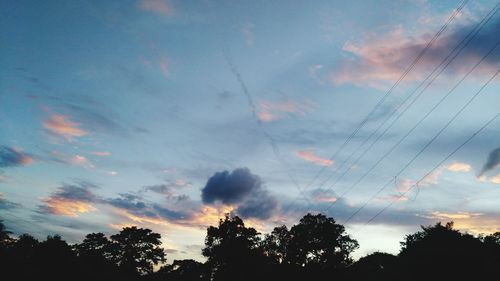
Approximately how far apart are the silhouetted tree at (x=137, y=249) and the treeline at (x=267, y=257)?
190 mm

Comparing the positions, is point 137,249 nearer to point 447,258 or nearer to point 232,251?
point 232,251

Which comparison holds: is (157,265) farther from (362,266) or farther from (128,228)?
(362,266)

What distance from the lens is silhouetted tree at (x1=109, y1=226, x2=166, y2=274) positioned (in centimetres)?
9386

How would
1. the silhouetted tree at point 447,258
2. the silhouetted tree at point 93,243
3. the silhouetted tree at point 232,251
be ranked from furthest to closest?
the silhouetted tree at point 93,243
the silhouetted tree at point 232,251
the silhouetted tree at point 447,258

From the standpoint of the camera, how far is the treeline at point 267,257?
34.9 metres

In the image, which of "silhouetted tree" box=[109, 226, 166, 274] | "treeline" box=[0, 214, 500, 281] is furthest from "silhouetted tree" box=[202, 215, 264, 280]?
"silhouetted tree" box=[109, 226, 166, 274]

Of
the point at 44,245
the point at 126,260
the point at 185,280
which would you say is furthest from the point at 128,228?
the point at 44,245

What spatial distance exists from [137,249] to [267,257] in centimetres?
4016

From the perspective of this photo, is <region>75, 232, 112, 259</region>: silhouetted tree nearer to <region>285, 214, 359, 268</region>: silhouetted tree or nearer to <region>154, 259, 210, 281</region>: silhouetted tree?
<region>154, 259, 210, 281</region>: silhouetted tree

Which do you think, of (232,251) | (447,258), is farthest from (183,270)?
(447,258)

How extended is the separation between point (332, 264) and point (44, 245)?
64520 mm

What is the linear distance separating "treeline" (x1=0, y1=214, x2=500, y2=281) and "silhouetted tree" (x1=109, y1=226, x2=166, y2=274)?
0.19 metres

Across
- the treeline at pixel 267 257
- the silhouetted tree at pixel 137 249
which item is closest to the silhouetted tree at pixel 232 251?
the treeline at pixel 267 257

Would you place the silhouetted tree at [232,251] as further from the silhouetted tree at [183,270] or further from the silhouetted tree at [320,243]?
the silhouetted tree at [183,270]
